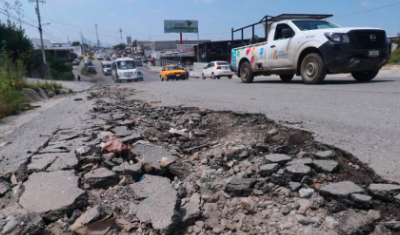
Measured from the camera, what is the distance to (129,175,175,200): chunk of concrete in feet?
7.22

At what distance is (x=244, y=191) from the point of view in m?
2.14

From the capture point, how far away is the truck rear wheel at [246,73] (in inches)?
401

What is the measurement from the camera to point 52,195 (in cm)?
214

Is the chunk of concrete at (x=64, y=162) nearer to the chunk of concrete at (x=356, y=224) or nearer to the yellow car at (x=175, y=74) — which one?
the chunk of concrete at (x=356, y=224)

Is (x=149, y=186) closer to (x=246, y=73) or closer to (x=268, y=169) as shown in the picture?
(x=268, y=169)

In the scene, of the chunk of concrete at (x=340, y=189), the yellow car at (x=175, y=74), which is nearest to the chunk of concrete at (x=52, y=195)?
the chunk of concrete at (x=340, y=189)

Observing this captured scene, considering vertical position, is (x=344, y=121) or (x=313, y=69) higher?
(x=313, y=69)

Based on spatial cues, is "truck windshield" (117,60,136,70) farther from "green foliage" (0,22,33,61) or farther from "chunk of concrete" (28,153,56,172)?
"chunk of concrete" (28,153,56,172)

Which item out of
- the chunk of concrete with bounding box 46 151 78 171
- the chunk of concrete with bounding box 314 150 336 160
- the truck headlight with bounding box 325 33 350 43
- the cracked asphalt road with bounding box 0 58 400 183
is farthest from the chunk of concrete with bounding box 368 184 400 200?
the truck headlight with bounding box 325 33 350 43

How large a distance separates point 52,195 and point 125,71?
22487 millimetres

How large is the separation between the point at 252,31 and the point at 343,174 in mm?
9800

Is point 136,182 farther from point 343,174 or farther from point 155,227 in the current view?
point 343,174

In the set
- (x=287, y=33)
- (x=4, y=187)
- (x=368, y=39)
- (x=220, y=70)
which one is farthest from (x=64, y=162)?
(x=220, y=70)

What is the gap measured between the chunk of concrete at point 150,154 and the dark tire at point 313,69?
5.63 m
